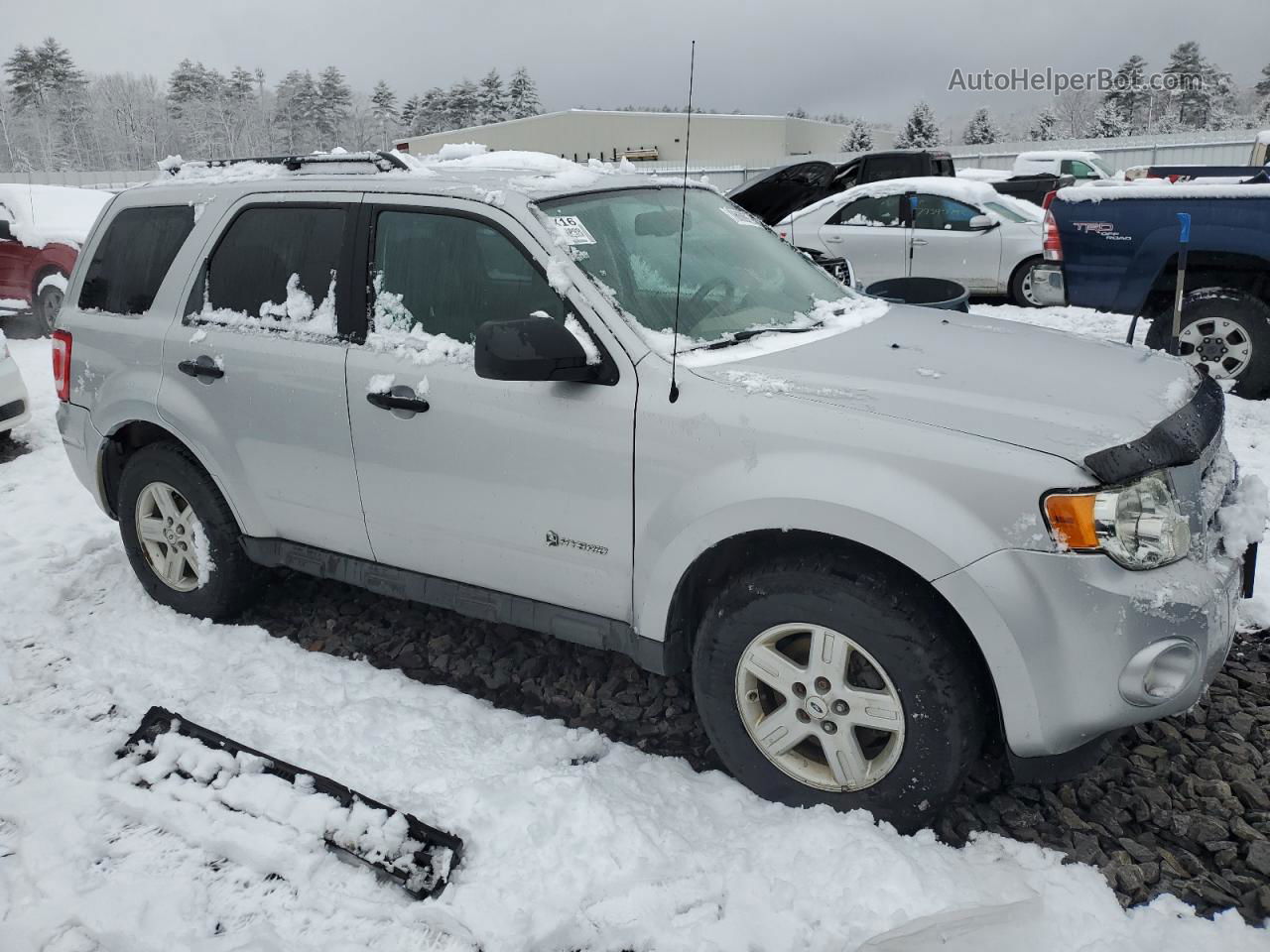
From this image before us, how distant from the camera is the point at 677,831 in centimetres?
281

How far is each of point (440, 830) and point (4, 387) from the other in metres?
6.02

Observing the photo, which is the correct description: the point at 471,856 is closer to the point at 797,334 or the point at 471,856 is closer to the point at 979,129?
the point at 797,334

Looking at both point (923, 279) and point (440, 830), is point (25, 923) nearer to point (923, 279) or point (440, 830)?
point (440, 830)

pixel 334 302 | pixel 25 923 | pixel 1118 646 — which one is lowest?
pixel 25 923

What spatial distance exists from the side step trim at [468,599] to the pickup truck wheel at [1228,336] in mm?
5270

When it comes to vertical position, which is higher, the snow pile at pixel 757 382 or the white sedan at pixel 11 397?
the snow pile at pixel 757 382

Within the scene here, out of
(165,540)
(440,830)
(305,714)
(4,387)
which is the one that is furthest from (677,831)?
(4,387)

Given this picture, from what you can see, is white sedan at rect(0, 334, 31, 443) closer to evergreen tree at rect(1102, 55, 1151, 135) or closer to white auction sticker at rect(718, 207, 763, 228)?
white auction sticker at rect(718, 207, 763, 228)

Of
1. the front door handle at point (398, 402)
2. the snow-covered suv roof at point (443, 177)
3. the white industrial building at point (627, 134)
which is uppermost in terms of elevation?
the white industrial building at point (627, 134)

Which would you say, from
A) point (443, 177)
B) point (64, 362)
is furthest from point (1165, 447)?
point (64, 362)

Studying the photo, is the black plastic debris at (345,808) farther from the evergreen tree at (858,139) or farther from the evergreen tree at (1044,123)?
the evergreen tree at (1044,123)

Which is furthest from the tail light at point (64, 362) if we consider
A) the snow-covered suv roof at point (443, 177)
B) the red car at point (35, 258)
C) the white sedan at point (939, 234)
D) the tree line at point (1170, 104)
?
the tree line at point (1170, 104)

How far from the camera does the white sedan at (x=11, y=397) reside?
6922 mm

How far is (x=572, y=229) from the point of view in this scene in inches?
124
